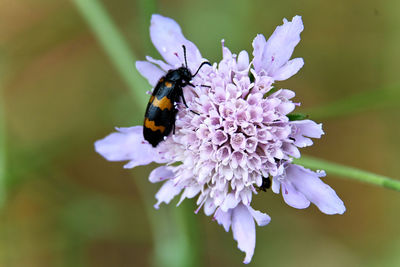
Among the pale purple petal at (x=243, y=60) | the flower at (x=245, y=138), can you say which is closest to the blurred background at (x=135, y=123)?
the flower at (x=245, y=138)

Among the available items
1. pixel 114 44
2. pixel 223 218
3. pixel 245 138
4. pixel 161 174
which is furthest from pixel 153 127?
pixel 114 44

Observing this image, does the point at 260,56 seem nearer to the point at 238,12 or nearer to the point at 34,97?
the point at 238,12

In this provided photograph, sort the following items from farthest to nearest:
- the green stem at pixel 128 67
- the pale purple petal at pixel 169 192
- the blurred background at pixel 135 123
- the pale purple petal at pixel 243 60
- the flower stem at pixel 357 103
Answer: the blurred background at pixel 135 123 < the flower stem at pixel 357 103 < the green stem at pixel 128 67 < the pale purple petal at pixel 169 192 < the pale purple petal at pixel 243 60

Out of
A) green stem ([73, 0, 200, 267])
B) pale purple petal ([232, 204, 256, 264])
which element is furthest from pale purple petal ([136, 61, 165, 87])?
pale purple petal ([232, 204, 256, 264])

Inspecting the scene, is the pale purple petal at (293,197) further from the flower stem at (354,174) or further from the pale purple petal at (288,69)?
the pale purple petal at (288,69)

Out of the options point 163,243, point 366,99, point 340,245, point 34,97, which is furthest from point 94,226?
point 366,99

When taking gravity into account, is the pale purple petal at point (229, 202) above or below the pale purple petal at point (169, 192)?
below
